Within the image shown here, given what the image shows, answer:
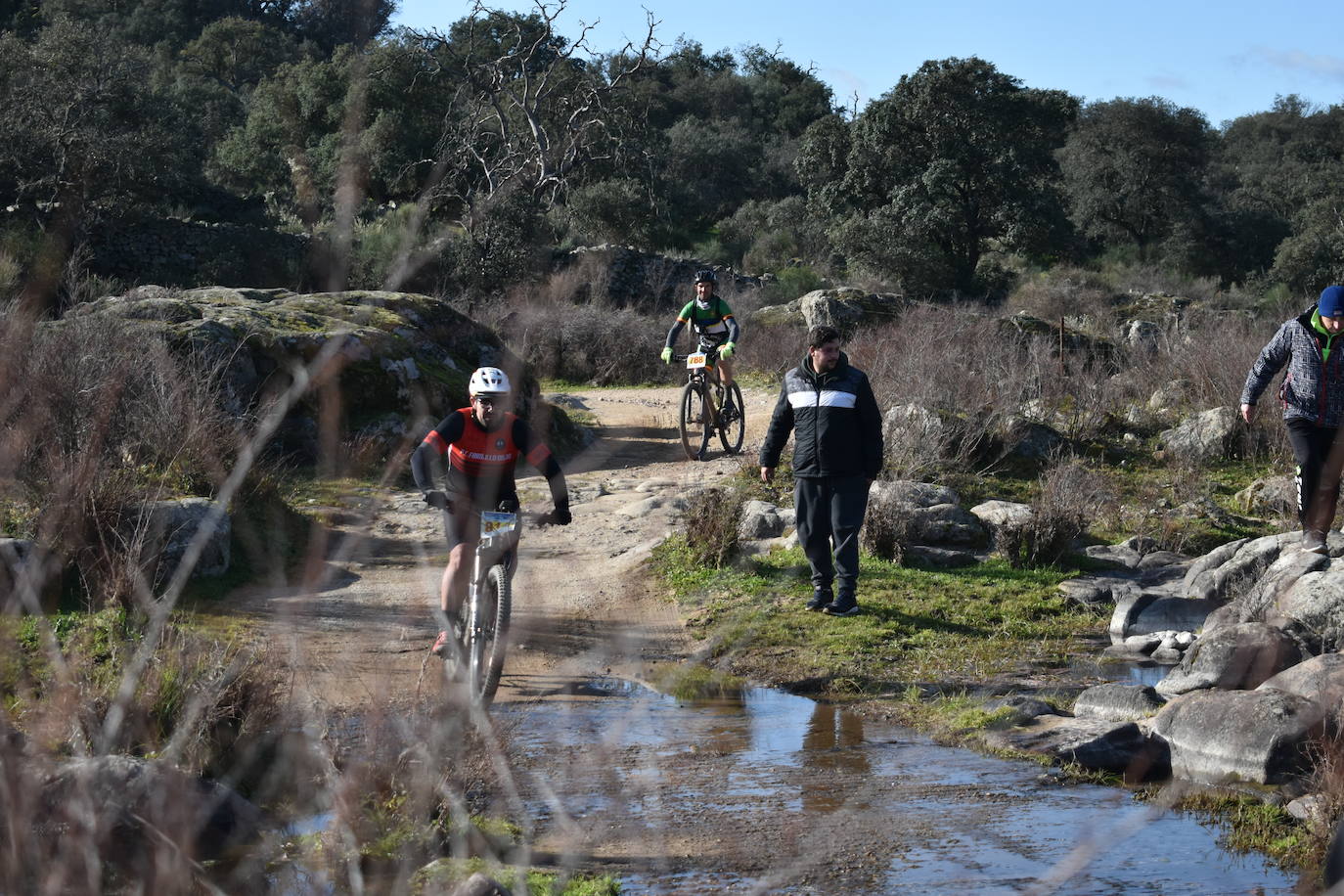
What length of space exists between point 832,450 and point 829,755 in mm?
2545

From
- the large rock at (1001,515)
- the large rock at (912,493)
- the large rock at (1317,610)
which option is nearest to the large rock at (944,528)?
the large rock at (1001,515)

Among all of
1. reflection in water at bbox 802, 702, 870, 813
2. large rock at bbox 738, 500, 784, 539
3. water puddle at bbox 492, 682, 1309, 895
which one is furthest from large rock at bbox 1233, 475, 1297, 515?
water puddle at bbox 492, 682, 1309, 895

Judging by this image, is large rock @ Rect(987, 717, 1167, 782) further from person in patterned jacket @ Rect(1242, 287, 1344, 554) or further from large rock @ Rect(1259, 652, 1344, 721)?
person in patterned jacket @ Rect(1242, 287, 1344, 554)

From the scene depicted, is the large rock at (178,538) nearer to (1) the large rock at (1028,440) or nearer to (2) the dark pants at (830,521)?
(2) the dark pants at (830,521)

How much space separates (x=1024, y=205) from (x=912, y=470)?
897 inches

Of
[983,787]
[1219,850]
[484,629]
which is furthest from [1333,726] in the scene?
[484,629]

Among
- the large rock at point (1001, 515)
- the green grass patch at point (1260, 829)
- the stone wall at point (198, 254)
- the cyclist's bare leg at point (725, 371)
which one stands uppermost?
the stone wall at point (198, 254)

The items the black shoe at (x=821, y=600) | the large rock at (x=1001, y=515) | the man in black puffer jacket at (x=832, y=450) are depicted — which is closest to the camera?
the man in black puffer jacket at (x=832, y=450)

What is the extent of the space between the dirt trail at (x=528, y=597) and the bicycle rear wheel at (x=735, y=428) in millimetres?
140

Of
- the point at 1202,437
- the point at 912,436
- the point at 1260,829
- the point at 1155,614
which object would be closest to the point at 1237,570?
the point at 1155,614

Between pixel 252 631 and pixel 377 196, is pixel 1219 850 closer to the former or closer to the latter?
pixel 252 631

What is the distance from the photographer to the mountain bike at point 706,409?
13086mm

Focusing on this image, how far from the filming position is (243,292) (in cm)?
1460

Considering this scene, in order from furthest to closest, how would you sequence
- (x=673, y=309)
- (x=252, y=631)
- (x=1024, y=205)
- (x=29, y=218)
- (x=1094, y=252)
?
1. (x=1094, y=252)
2. (x=1024, y=205)
3. (x=673, y=309)
4. (x=29, y=218)
5. (x=252, y=631)
